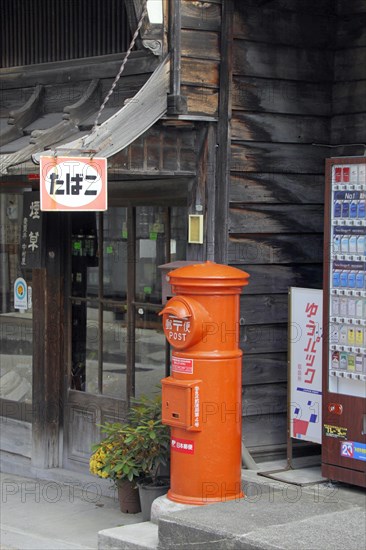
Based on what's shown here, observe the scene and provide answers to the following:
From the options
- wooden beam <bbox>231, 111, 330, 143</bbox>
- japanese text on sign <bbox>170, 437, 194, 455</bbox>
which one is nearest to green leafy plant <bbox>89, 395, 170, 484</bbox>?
japanese text on sign <bbox>170, 437, 194, 455</bbox>

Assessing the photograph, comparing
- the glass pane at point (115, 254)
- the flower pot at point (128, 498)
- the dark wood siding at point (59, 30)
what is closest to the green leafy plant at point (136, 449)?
the flower pot at point (128, 498)

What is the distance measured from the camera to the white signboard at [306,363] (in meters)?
7.71

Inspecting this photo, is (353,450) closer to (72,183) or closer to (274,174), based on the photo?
(274,174)

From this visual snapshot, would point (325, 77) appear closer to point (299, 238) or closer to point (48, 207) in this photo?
point (299, 238)

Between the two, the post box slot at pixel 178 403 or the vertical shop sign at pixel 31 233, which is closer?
the post box slot at pixel 178 403

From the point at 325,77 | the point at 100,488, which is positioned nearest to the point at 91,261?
the point at 100,488

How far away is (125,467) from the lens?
7.82 m

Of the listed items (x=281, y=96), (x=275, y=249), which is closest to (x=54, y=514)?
(x=275, y=249)

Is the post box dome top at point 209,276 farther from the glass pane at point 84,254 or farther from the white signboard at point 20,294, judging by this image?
the white signboard at point 20,294

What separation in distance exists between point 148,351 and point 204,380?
1.62 m

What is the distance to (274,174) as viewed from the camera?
8.13 m

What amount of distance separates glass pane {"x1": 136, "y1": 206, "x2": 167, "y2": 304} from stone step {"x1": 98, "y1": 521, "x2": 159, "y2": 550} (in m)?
1.94

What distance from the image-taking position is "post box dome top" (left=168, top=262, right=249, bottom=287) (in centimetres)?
721

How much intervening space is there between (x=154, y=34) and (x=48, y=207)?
1.62 metres
